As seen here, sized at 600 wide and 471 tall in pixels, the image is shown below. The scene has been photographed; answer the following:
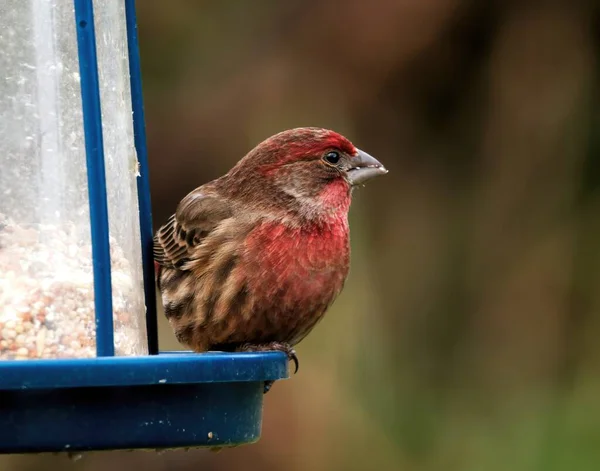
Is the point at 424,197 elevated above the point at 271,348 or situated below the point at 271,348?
above

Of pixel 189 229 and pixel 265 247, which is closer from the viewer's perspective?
pixel 265 247

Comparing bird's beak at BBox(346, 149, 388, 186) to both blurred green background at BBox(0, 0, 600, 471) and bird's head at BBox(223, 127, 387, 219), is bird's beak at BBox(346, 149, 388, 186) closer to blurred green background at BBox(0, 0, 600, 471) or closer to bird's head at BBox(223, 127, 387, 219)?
bird's head at BBox(223, 127, 387, 219)

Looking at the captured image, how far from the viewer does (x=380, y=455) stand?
9742mm

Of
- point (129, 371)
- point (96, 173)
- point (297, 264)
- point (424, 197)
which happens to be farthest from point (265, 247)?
point (424, 197)

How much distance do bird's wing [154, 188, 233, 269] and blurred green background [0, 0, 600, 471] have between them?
3.36 meters

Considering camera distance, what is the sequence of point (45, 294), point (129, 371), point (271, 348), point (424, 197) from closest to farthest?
point (129, 371) < point (45, 294) < point (271, 348) < point (424, 197)

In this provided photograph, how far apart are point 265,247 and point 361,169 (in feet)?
2.58

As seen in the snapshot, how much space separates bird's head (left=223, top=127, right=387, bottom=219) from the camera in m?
6.35

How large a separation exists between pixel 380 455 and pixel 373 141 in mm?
2366

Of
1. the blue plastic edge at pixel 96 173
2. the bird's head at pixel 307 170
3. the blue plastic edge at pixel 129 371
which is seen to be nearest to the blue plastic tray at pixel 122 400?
the blue plastic edge at pixel 129 371

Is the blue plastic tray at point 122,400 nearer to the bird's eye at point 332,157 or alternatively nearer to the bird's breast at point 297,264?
the bird's breast at point 297,264

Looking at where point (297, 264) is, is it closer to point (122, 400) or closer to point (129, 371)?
point (122, 400)

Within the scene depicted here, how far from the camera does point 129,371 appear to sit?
4117mm

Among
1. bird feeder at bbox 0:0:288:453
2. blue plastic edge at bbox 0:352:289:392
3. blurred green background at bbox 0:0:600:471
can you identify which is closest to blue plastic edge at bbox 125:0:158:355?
bird feeder at bbox 0:0:288:453
